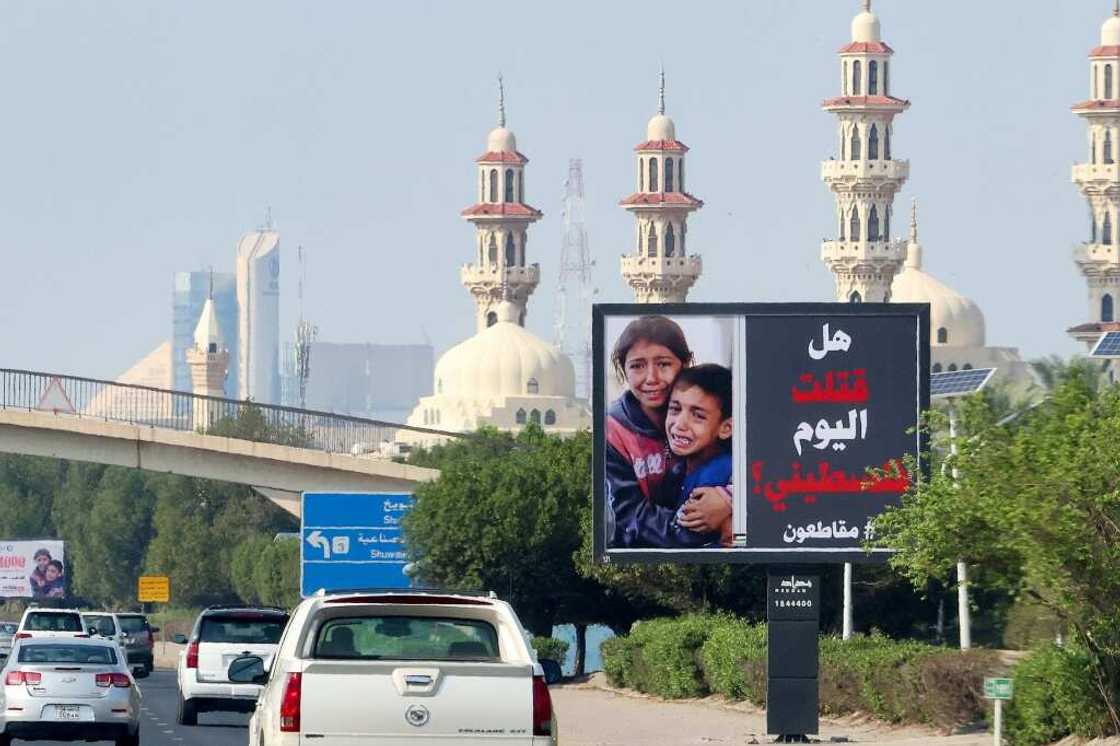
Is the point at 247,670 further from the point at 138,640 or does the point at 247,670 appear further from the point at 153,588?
the point at 153,588

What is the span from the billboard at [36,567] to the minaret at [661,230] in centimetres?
5345

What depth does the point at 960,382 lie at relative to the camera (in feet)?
153

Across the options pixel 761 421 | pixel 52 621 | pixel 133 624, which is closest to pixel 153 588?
pixel 133 624

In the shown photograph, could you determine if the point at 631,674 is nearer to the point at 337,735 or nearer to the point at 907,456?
the point at 907,456

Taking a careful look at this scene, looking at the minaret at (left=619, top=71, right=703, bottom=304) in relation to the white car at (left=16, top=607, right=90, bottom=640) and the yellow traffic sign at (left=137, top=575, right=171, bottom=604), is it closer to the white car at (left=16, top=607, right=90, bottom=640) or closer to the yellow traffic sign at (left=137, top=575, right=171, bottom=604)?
the yellow traffic sign at (left=137, top=575, right=171, bottom=604)

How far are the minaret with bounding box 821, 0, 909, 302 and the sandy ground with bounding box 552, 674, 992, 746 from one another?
10273cm

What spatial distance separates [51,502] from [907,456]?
12658cm

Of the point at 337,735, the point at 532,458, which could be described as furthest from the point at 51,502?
the point at 337,735

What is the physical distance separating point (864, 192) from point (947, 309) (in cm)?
1963

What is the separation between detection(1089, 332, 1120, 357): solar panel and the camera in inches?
1796

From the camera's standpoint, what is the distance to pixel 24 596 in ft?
406

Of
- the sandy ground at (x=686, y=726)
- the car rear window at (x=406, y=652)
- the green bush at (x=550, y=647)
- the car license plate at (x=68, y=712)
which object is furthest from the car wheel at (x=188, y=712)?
the car rear window at (x=406, y=652)

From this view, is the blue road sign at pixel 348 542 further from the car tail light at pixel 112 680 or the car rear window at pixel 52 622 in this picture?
the car tail light at pixel 112 680

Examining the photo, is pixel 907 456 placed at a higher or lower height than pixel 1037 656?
higher
